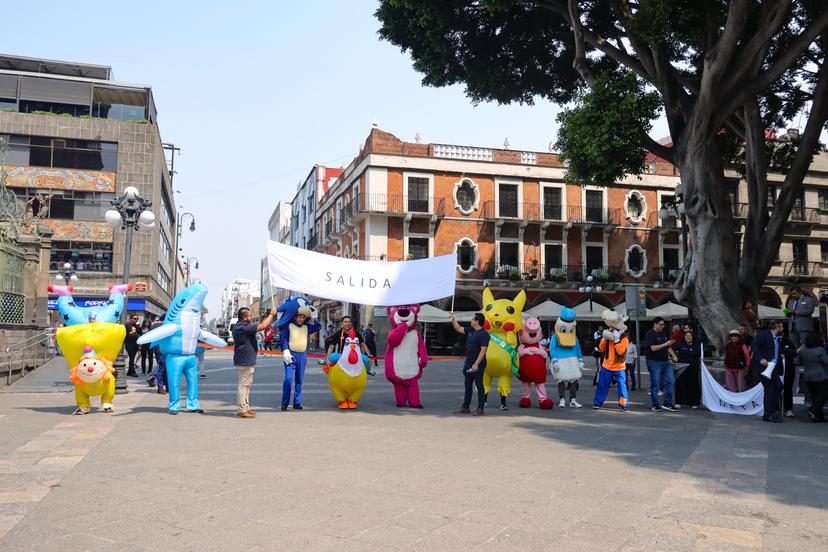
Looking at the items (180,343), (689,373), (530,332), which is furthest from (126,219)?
(689,373)

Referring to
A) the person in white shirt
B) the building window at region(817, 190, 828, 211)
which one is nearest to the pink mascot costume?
the person in white shirt

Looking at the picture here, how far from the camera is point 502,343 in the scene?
1070 centimetres

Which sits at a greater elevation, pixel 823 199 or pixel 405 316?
pixel 823 199

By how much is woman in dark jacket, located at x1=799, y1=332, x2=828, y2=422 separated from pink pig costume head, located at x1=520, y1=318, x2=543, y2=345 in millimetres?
4189

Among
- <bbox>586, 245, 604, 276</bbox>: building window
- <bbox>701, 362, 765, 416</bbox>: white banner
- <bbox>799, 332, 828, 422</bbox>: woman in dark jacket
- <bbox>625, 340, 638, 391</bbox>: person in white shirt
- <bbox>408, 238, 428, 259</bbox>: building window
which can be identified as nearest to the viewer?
<bbox>799, 332, 828, 422</bbox>: woman in dark jacket

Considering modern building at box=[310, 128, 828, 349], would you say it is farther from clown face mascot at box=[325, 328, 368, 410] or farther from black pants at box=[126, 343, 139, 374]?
clown face mascot at box=[325, 328, 368, 410]

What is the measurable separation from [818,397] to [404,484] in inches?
312

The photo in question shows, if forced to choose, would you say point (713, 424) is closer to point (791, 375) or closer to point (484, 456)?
point (791, 375)

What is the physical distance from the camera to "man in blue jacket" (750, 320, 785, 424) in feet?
32.8

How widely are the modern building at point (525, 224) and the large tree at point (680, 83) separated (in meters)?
16.5

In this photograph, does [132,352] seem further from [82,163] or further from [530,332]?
[82,163]

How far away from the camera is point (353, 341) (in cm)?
1055

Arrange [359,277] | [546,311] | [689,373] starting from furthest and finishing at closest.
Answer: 1. [546,311]
2. [689,373]
3. [359,277]

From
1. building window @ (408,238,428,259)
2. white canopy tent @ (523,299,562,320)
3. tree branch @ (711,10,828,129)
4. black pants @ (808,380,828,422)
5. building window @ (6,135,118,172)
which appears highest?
building window @ (6,135,118,172)
